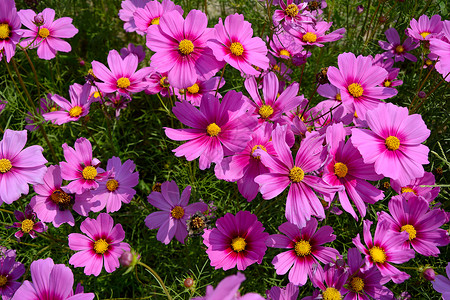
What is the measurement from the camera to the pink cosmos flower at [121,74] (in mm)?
1507

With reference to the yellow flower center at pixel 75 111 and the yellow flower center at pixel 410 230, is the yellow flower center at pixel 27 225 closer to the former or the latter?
the yellow flower center at pixel 75 111

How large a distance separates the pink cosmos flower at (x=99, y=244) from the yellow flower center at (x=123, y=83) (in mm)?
530

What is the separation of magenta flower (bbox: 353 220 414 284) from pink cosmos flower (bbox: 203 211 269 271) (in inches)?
12.9

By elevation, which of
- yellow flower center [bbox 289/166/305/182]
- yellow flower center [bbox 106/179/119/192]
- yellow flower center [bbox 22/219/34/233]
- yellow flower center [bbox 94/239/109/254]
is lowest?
yellow flower center [bbox 94/239/109/254]

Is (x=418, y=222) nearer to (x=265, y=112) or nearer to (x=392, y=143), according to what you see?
(x=392, y=143)

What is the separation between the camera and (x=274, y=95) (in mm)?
1354

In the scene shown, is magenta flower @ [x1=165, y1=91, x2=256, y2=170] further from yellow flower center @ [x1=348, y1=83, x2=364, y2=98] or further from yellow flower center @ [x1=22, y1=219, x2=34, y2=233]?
yellow flower center @ [x1=22, y1=219, x2=34, y2=233]

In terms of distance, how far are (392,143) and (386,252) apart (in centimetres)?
38

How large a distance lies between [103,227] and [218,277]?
53 cm

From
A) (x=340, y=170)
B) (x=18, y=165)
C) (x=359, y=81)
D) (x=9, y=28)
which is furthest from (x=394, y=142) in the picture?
(x=9, y=28)

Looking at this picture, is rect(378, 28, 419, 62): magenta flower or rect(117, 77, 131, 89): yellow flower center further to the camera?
rect(378, 28, 419, 62): magenta flower

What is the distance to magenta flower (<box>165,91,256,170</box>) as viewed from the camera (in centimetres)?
110

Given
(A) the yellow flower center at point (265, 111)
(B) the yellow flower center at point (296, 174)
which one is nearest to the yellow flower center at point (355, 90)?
(A) the yellow flower center at point (265, 111)

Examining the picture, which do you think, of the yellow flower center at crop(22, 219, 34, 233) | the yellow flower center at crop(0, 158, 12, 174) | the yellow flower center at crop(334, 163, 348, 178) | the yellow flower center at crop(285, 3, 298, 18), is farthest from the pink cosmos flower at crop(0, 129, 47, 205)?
the yellow flower center at crop(285, 3, 298, 18)
